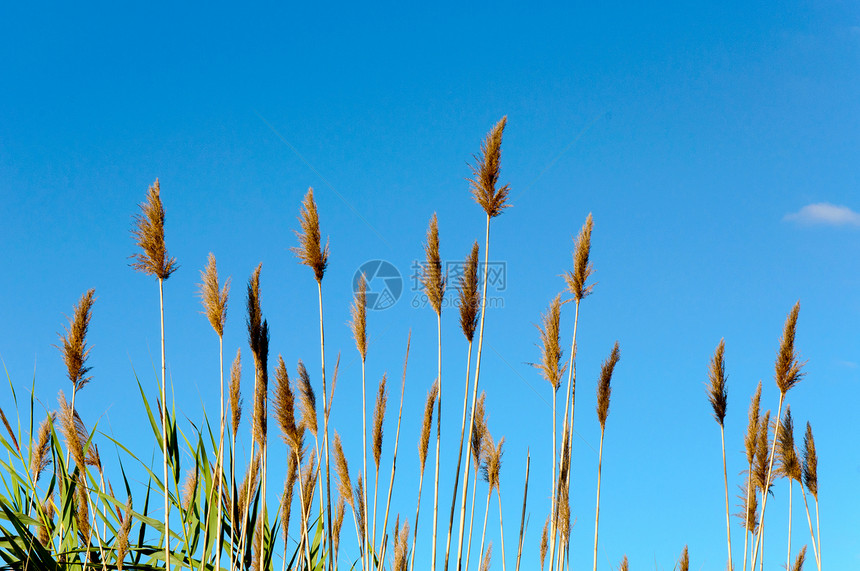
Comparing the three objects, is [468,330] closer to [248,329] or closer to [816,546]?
[248,329]

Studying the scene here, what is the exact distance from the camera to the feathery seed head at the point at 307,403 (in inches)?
157

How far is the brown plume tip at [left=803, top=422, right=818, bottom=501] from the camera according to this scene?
5.46m

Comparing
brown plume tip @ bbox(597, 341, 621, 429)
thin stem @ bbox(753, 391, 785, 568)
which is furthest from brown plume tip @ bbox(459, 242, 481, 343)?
thin stem @ bbox(753, 391, 785, 568)

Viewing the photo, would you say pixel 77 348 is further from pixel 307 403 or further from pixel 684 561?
pixel 684 561

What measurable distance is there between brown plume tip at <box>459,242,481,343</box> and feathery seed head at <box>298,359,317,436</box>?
0.91 metres

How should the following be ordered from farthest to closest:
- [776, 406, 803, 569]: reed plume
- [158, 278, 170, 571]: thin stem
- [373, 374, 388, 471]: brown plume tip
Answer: [776, 406, 803, 569]: reed plume
[373, 374, 388, 471]: brown plume tip
[158, 278, 170, 571]: thin stem

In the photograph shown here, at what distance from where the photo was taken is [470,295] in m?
3.97

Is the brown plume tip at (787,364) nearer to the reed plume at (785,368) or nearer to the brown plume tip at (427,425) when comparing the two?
the reed plume at (785,368)

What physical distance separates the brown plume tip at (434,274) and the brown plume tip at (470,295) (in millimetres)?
117

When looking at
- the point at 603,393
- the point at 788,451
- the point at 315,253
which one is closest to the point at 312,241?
the point at 315,253

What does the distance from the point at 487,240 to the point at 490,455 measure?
5.80 feet

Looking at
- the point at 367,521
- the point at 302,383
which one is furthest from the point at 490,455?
the point at 302,383

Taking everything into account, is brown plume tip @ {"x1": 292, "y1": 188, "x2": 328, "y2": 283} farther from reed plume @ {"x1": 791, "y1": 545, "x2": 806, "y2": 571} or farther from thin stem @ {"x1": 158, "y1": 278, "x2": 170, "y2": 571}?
reed plume @ {"x1": 791, "y1": 545, "x2": 806, "y2": 571}

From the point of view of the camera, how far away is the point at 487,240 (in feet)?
13.3
